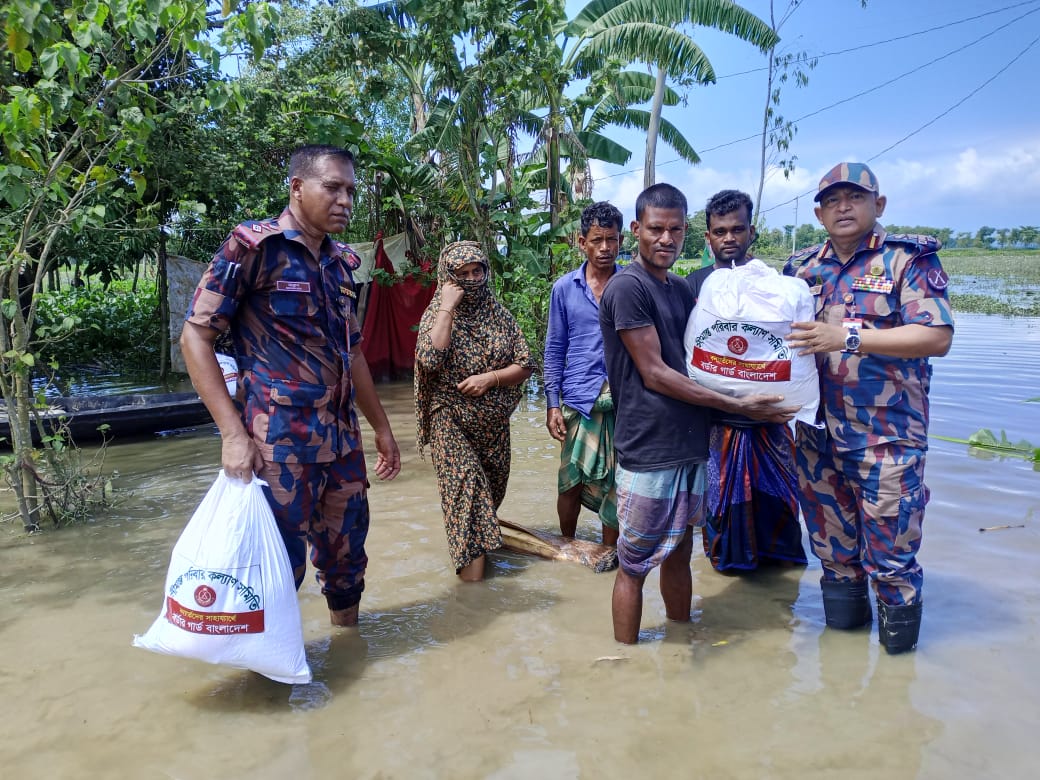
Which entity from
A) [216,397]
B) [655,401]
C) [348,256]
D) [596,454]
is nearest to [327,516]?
[216,397]

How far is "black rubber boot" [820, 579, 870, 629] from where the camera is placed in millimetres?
3229

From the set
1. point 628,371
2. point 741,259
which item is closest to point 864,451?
point 628,371

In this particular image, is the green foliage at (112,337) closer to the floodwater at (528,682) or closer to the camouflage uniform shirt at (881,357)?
the floodwater at (528,682)

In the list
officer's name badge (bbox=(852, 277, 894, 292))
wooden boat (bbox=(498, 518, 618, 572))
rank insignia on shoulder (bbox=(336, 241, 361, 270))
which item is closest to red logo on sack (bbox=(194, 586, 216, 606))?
rank insignia on shoulder (bbox=(336, 241, 361, 270))

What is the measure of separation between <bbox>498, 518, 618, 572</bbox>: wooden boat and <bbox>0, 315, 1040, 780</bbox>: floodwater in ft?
0.30

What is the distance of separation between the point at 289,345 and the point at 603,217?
1.86m

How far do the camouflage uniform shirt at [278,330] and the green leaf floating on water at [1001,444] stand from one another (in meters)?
5.75

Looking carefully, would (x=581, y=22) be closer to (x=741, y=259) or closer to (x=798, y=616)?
(x=741, y=259)

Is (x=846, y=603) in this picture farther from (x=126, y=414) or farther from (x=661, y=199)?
(x=126, y=414)

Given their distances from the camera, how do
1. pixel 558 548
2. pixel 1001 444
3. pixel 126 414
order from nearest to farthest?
pixel 558 548, pixel 1001 444, pixel 126 414

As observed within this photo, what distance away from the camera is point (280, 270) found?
107 inches

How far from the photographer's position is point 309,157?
2.77 meters

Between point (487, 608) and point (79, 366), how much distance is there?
39.2 ft

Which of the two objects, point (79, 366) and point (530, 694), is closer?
point (530, 694)
